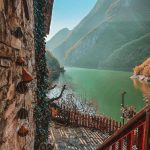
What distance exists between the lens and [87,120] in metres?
14.3

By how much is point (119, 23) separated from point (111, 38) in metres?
16.6

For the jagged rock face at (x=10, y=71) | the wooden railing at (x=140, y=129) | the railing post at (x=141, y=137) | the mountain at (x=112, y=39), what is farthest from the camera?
the mountain at (x=112, y=39)

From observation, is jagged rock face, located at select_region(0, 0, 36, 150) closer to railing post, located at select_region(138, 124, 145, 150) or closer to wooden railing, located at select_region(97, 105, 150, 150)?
wooden railing, located at select_region(97, 105, 150, 150)

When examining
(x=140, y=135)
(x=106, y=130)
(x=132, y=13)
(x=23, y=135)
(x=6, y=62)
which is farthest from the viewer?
(x=132, y=13)

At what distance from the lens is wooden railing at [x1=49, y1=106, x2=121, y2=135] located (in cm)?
1385

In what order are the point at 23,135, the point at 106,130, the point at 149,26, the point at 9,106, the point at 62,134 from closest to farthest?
the point at 9,106 → the point at 23,135 → the point at 62,134 → the point at 106,130 → the point at 149,26

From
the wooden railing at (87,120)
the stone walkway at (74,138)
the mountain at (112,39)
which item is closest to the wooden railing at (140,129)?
the stone walkway at (74,138)

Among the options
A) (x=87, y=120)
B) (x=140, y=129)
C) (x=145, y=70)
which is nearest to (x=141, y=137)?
(x=140, y=129)

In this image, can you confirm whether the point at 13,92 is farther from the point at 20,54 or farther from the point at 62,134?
the point at 62,134

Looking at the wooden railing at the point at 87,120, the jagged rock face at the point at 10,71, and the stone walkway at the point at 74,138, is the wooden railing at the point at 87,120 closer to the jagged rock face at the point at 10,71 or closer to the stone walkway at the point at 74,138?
the stone walkway at the point at 74,138

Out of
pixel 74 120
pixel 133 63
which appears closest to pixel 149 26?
pixel 133 63

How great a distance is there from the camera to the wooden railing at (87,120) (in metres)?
13.9

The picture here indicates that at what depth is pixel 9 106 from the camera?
2.79m

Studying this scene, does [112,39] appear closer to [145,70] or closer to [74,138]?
[145,70]
